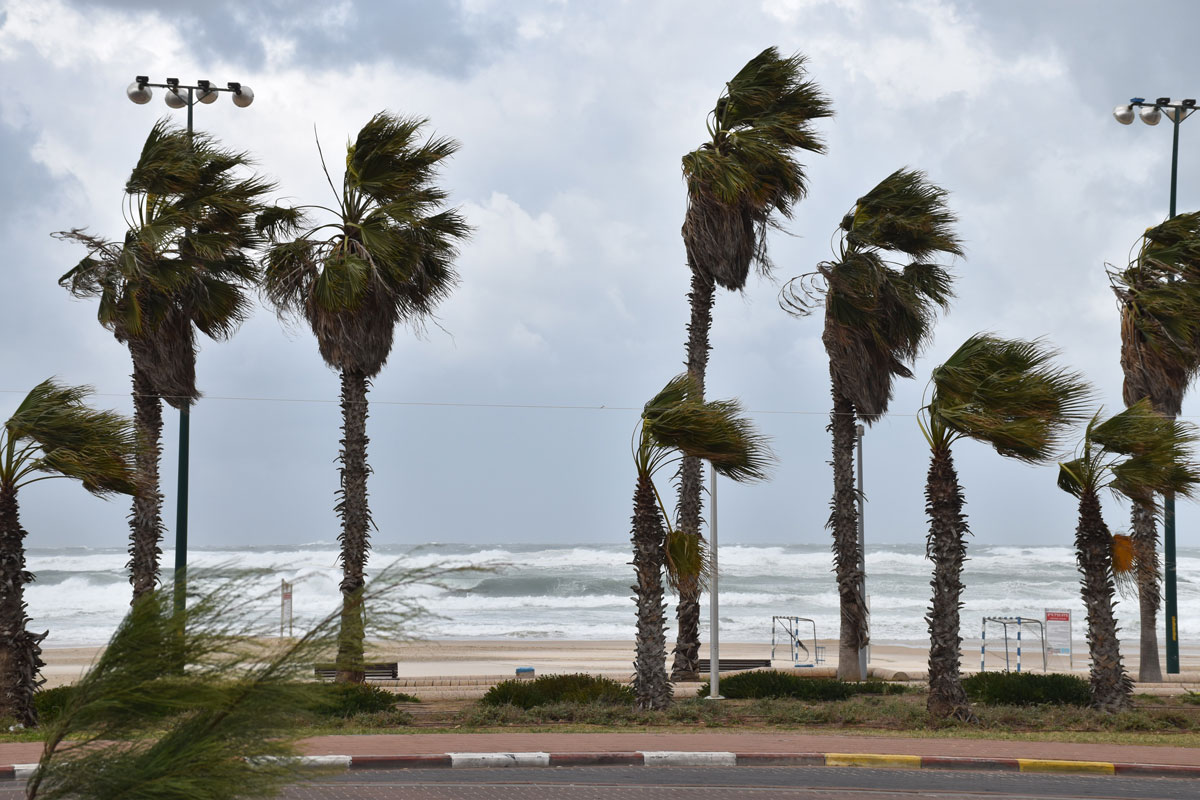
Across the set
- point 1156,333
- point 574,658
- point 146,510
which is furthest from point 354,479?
point 574,658

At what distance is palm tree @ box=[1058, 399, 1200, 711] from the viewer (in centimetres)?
1602

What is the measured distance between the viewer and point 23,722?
50.0 ft

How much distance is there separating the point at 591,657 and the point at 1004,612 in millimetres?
27612

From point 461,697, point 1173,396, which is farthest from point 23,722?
point 1173,396

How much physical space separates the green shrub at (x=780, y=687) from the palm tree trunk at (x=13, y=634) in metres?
9.94

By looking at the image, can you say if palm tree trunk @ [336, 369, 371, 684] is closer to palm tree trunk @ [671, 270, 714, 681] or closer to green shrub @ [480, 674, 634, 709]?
green shrub @ [480, 674, 634, 709]

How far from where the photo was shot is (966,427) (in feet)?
51.7

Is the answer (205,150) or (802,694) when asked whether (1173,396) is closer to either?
(802,694)

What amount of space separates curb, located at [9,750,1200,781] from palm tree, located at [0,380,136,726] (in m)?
5.77

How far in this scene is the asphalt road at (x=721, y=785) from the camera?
10.2 meters

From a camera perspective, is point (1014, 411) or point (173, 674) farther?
point (1014, 411)

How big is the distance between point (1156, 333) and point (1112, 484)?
5.69 m

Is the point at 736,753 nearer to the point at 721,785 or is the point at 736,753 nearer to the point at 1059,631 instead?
the point at 721,785

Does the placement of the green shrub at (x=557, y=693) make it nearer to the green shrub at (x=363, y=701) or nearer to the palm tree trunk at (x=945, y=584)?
the green shrub at (x=363, y=701)
